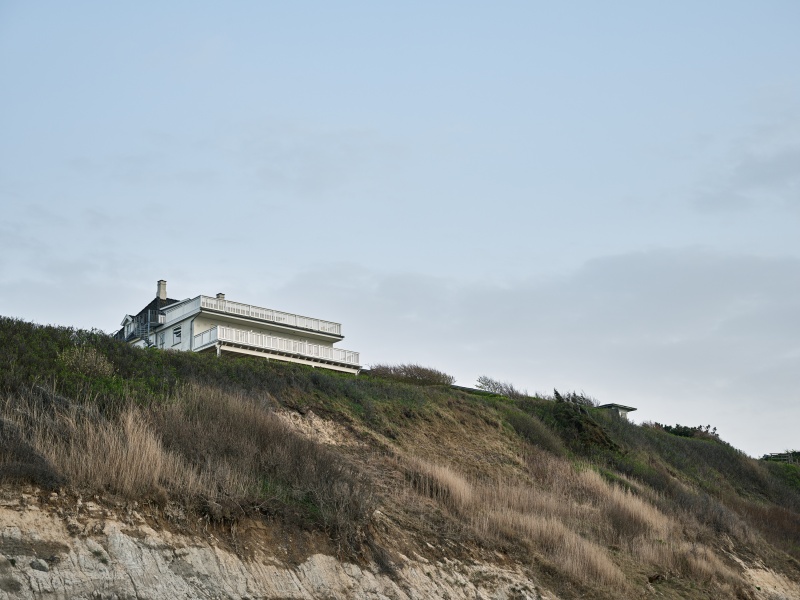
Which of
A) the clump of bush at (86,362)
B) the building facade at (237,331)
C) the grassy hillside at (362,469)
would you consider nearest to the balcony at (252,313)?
the building facade at (237,331)

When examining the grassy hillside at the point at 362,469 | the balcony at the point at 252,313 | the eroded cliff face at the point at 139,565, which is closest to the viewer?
the eroded cliff face at the point at 139,565

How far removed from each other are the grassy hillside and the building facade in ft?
58.6

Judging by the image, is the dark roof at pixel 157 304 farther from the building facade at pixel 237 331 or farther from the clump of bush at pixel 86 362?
the clump of bush at pixel 86 362

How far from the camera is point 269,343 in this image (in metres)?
49.4

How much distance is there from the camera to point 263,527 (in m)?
15.5

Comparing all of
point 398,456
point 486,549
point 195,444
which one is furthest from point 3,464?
point 398,456

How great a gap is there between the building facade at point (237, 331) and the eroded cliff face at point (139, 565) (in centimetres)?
3243

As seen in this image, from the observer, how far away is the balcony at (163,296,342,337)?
52688 mm

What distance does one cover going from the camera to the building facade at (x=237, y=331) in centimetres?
4859

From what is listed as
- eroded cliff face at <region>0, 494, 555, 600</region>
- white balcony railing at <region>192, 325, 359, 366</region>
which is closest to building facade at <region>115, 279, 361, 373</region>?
white balcony railing at <region>192, 325, 359, 366</region>

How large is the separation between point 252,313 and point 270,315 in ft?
3.62

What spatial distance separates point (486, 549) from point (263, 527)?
550cm

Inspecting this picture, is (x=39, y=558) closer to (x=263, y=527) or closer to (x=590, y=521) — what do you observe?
(x=263, y=527)

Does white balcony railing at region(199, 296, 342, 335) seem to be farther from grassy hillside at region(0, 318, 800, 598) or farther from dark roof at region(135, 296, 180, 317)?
grassy hillside at region(0, 318, 800, 598)
